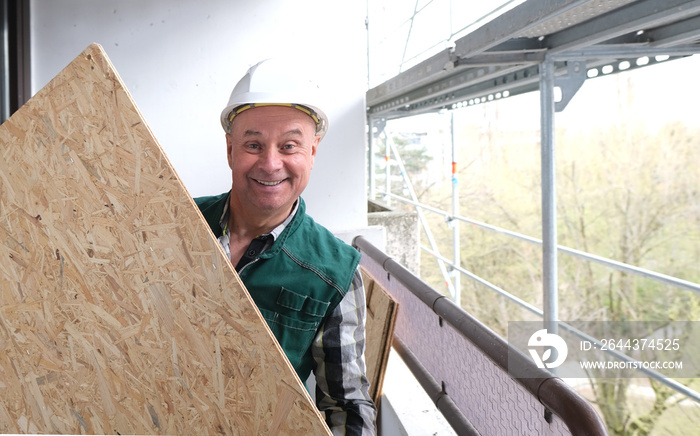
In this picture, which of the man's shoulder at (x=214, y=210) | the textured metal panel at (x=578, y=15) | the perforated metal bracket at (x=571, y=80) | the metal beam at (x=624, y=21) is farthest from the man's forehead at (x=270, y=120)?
the perforated metal bracket at (x=571, y=80)

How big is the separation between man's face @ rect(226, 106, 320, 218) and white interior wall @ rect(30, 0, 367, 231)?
231cm

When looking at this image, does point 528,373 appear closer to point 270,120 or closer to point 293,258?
point 293,258

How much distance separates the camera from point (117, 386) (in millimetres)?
1027

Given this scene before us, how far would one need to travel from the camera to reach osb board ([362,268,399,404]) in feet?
7.72

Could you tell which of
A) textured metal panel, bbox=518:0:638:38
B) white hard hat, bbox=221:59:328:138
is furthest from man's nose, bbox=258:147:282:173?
textured metal panel, bbox=518:0:638:38

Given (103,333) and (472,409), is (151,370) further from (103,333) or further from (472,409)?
(472,409)

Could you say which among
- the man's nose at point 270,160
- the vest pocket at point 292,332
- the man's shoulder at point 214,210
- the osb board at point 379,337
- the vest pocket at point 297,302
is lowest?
the osb board at point 379,337

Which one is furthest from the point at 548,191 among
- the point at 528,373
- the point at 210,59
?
the point at 528,373

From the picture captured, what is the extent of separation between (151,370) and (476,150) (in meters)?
18.8

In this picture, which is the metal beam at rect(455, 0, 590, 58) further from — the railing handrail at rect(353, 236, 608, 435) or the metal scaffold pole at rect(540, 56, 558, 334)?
the railing handrail at rect(353, 236, 608, 435)

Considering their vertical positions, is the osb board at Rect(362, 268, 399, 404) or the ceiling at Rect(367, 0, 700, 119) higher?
the ceiling at Rect(367, 0, 700, 119)

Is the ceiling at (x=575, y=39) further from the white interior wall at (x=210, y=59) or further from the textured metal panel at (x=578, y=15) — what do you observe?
the white interior wall at (x=210, y=59)

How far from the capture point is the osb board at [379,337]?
7.72 feet

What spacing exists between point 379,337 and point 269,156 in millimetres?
1302
